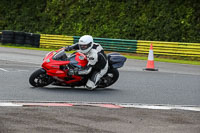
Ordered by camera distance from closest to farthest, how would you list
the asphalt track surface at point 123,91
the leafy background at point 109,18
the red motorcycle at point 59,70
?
the asphalt track surface at point 123,91
the red motorcycle at point 59,70
the leafy background at point 109,18

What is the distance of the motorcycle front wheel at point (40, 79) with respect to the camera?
1091 cm

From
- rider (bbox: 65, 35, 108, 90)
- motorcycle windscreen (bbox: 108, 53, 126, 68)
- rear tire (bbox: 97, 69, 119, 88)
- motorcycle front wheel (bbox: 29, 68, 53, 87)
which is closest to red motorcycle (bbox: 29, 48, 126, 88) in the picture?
motorcycle front wheel (bbox: 29, 68, 53, 87)

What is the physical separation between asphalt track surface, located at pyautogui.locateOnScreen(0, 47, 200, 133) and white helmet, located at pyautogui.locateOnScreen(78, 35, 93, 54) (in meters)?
1.01

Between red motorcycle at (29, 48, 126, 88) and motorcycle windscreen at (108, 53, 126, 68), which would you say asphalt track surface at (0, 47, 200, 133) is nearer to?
red motorcycle at (29, 48, 126, 88)

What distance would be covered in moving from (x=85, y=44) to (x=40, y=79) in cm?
137

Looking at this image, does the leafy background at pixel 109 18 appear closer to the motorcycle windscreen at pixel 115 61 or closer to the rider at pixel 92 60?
the motorcycle windscreen at pixel 115 61

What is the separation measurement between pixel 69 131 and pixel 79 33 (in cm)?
2860

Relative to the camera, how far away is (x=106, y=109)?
8.73 m

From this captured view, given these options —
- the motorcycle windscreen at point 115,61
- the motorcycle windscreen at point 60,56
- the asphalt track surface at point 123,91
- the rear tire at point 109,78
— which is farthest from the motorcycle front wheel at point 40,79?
the motorcycle windscreen at point 115,61

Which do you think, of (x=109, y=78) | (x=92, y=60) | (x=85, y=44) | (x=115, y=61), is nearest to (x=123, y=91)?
(x=109, y=78)

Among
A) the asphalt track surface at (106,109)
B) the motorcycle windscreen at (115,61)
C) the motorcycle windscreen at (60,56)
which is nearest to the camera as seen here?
the asphalt track surface at (106,109)

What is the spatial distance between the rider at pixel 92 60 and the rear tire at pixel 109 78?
305 millimetres

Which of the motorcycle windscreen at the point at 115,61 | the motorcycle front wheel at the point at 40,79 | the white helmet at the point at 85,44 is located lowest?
the motorcycle front wheel at the point at 40,79

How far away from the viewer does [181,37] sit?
98.2 feet
